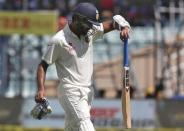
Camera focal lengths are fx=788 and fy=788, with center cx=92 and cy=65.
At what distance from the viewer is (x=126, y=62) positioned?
9047mm

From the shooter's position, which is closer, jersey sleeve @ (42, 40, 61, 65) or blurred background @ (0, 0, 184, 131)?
jersey sleeve @ (42, 40, 61, 65)

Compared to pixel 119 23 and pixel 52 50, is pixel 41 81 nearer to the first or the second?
pixel 52 50

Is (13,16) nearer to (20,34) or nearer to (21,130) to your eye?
(20,34)

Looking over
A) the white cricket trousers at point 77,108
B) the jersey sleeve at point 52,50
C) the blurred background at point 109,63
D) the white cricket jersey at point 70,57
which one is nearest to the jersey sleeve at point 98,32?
the white cricket jersey at point 70,57

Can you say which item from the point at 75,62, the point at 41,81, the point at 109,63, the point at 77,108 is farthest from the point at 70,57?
the point at 109,63

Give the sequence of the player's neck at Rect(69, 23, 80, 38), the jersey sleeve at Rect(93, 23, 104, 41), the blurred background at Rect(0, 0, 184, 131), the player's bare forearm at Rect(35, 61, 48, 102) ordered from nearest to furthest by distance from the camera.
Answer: the player's bare forearm at Rect(35, 61, 48, 102) < the player's neck at Rect(69, 23, 80, 38) < the jersey sleeve at Rect(93, 23, 104, 41) < the blurred background at Rect(0, 0, 184, 131)

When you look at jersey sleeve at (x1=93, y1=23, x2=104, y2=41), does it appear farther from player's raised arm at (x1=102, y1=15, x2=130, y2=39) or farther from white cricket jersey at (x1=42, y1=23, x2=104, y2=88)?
white cricket jersey at (x1=42, y1=23, x2=104, y2=88)

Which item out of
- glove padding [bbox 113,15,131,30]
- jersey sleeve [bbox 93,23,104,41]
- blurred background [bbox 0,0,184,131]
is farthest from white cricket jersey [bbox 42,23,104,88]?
blurred background [bbox 0,0,184,131]

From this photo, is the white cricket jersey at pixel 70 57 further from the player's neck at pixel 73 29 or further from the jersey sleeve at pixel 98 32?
the jersey sleeve at pixel 98 32

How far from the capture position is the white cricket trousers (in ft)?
29.1

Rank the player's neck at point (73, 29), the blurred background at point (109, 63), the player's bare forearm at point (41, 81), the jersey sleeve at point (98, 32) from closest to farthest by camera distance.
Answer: the player's bare forearm at point (41, 81) < the player's neck at point (73, 29) < the jersey sleeve at point (98, 32) < the blurred background at point (109, 63)

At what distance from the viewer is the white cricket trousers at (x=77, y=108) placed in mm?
8883

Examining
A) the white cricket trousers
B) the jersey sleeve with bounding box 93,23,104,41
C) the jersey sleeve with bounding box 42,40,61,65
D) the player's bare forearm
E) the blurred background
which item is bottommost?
the blurred background

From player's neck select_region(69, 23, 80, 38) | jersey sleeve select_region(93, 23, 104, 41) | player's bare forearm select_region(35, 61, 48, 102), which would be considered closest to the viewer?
player's bare forearm select_region(35, 61, 48, 102)
